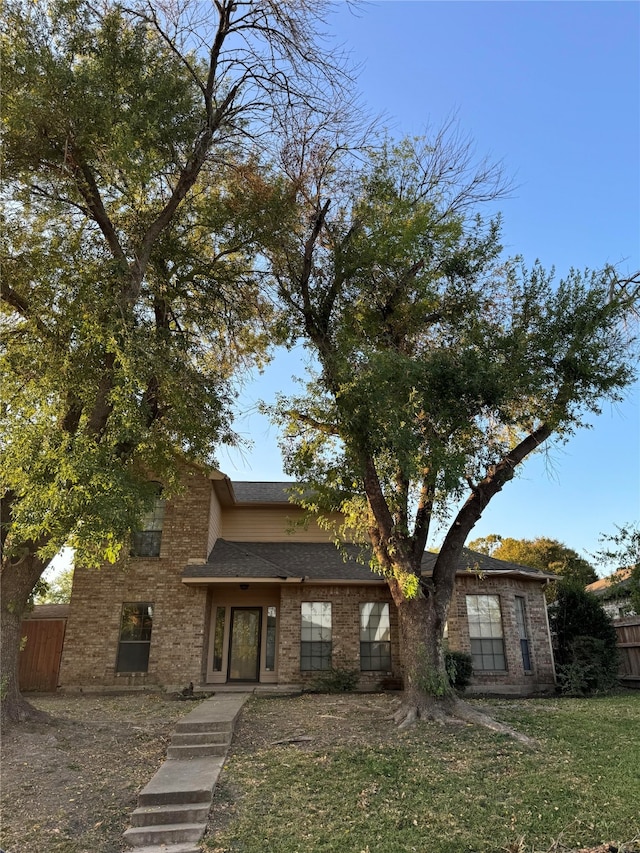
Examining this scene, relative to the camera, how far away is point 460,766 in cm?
696

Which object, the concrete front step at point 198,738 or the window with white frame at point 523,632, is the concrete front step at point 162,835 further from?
the window with white frame at point 523,632

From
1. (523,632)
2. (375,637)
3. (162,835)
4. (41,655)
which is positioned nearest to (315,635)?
(375,637)

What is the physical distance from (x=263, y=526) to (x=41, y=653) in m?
6.98

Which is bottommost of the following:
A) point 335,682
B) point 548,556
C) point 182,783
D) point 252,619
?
point 182,783

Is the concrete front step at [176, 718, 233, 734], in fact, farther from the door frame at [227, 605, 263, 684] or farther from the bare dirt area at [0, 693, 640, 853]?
the door frame at [227, 605, 263, 684]

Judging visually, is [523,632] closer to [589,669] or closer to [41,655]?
[589,669]

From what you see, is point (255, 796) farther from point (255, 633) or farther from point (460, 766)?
point (255, 633)

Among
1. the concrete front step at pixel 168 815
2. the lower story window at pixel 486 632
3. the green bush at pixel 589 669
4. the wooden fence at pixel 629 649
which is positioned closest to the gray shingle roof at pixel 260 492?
the lower story window at pixel 486 632

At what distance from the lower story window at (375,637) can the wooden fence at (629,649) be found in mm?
6910

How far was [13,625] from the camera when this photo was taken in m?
8.58

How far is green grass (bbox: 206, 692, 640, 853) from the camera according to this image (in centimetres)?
507

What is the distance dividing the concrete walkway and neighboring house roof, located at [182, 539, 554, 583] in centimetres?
589

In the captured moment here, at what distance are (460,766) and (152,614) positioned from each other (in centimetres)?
972

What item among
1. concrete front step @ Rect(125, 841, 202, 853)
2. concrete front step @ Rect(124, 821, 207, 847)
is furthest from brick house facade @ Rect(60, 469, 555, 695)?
concrete front step @ Rect(125, 841, 202, 853)
